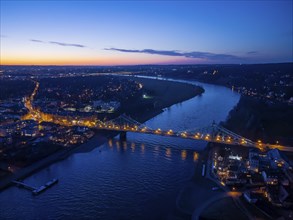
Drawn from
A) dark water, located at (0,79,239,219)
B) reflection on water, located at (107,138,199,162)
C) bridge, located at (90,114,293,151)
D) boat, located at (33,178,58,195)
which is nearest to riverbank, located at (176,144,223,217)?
dark water, located at (0,79,239,219)

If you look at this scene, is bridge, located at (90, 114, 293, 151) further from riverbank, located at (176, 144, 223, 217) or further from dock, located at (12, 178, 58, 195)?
dock, located at (12, 178, 58, 195)

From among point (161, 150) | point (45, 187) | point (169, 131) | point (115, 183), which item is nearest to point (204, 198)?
point (115, 183)

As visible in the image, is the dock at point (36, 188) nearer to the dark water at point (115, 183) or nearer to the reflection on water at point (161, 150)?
the dark water at point (115, 183)

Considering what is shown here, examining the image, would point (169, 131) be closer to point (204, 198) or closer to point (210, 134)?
point (210, 134)

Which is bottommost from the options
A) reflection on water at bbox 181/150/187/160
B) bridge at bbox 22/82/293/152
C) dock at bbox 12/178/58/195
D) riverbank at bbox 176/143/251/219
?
dock at bbox 12/178/58/195

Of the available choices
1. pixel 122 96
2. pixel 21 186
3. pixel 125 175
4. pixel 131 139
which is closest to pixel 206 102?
pixel 122 96

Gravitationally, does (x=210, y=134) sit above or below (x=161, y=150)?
above

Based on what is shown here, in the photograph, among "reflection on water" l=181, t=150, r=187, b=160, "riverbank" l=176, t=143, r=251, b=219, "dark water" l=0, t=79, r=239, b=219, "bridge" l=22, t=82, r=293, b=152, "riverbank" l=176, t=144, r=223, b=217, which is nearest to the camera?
"riverbank" l=176, t=143, r=251, b=219

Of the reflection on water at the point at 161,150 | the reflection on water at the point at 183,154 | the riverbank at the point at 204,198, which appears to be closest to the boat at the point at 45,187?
the reflection on water at the point at 161,150
